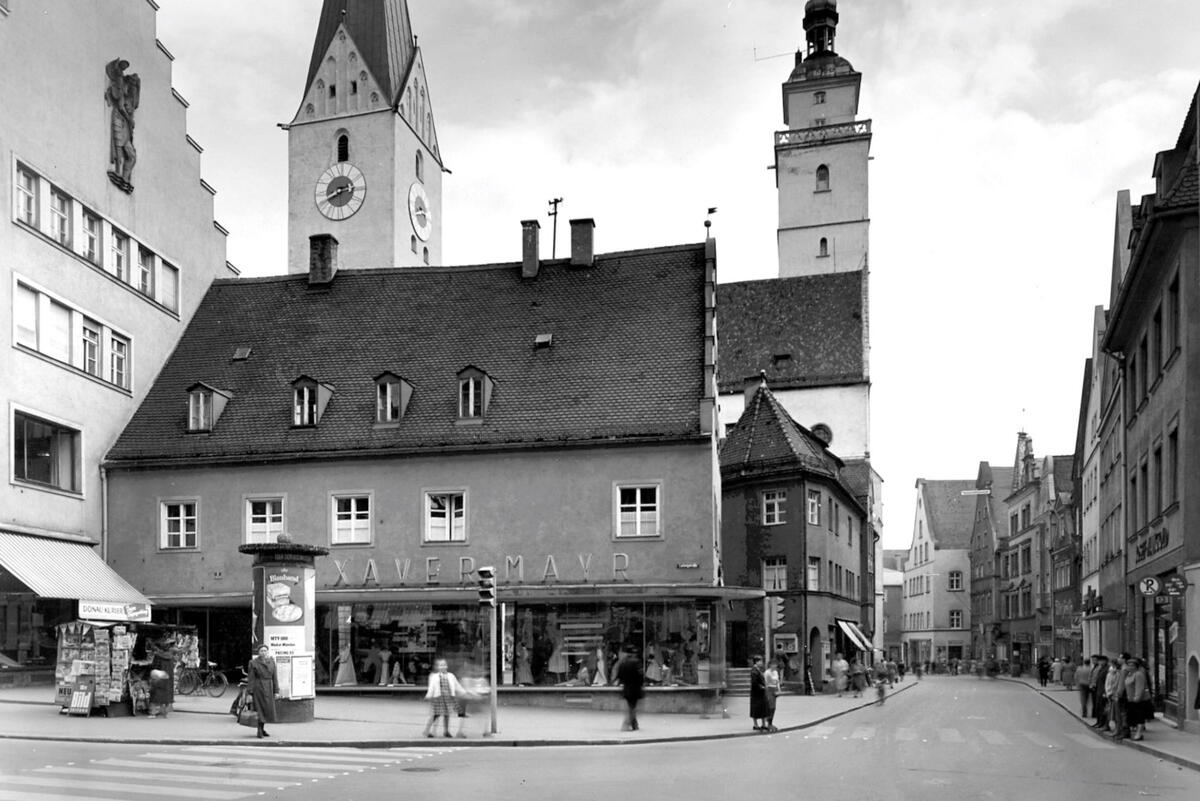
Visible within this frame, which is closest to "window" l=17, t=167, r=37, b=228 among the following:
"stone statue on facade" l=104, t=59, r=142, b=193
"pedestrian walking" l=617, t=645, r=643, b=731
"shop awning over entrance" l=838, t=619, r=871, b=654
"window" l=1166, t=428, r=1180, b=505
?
"stone statue on facade" l=104, t=59, r=142, b=193

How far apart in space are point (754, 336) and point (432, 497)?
38198mm

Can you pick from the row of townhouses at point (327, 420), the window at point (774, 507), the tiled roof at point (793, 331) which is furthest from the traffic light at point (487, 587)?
the tiled roof at point (793, 331)

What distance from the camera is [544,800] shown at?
13758mm

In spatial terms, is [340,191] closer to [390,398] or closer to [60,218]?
[60,218]

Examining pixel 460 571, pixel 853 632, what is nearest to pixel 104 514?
pixel 460 571

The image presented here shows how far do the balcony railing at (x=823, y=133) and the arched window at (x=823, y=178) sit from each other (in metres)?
1.74

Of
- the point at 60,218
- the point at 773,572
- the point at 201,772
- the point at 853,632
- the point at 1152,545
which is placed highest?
the point at 60,218

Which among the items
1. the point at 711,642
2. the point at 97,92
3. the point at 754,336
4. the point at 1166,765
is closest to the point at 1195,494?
the point at 1166,765

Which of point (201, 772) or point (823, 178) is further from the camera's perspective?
point (823, 178)

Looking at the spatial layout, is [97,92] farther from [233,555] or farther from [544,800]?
[544,800]

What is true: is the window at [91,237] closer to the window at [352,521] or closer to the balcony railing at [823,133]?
the window at [352,521]

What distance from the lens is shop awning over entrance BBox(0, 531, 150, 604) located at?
31234 millimetres

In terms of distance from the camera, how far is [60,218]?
34.4 meters

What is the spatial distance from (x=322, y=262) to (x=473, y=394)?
30.6 feet
